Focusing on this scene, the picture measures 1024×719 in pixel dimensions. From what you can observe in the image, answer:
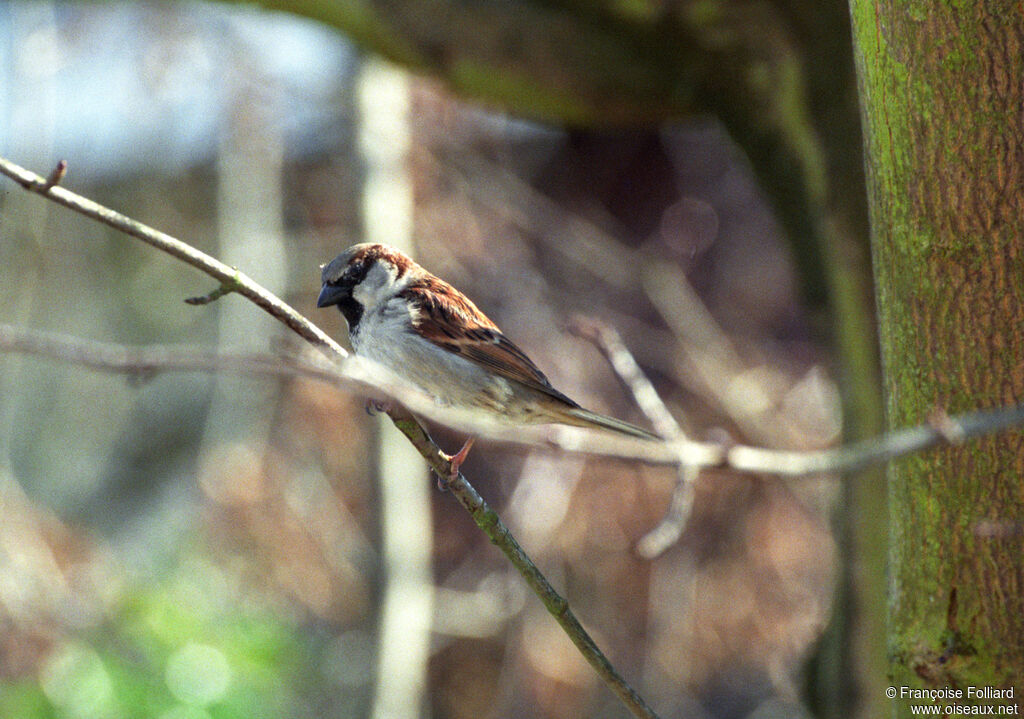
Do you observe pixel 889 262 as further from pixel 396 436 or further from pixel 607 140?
pixel 607 140

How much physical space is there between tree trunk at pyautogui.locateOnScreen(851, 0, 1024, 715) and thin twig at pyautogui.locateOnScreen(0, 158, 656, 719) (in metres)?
0.52

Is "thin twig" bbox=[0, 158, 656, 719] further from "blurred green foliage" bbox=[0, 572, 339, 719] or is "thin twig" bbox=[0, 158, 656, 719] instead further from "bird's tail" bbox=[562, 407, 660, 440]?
"blurred green foliage" bbox=[0, 572, 339, 719]

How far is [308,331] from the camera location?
137cm

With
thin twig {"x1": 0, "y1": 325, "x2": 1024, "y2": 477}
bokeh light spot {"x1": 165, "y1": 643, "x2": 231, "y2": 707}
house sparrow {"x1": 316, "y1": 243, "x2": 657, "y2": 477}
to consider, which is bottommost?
bokeh light spot {"x1": 165, "y1": 643, "x2": 231, "y2": 707}

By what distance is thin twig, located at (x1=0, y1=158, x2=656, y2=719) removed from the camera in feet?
4.22

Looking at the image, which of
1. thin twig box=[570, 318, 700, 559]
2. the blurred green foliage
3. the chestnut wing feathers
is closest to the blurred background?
the blurred green foliage

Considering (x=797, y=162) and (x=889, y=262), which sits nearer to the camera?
(x=889, y=262)

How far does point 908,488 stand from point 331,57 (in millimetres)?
3739

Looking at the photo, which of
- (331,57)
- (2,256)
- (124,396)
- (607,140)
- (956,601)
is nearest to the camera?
(956,601)

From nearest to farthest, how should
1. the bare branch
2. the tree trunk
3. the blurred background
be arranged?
the bare branch → the tree trunk → the blurred background

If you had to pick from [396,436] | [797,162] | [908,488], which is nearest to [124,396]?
[396,436]

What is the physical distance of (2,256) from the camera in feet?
13.7

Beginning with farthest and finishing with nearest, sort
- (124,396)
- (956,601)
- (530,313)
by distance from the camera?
(124,396) → (530,313) → (956,601)

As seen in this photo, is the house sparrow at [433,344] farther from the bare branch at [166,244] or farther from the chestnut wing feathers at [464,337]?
the bare branch at [166,244]
